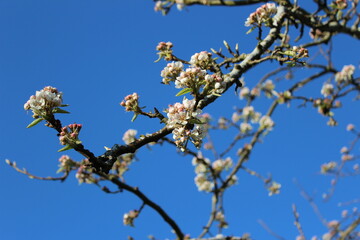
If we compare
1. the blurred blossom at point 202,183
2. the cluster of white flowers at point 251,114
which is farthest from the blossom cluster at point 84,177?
the cluster of white flowers at point 251,114

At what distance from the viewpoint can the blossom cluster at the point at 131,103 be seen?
70.6 inches

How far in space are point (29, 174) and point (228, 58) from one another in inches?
104

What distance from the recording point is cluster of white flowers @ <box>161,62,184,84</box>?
1902mm

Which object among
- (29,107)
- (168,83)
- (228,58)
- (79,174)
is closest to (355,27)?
(228,58)

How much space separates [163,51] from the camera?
7.97 feet

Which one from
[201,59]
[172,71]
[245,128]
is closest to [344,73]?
[245,128]

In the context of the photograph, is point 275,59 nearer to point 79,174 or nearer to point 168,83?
point 168,83

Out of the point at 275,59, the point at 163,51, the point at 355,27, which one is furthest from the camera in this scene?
the point at 355,27

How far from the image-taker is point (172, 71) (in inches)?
75.0

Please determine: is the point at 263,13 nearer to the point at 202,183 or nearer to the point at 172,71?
the point at 172,71

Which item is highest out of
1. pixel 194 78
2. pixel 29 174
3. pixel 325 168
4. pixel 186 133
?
pixel 325 168

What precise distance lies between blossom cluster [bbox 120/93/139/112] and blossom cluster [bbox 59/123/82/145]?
0.40 metres

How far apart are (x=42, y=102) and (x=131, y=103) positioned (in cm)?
50

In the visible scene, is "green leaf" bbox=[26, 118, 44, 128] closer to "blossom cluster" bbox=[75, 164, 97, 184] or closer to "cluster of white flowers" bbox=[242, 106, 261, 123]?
"blossom cluster" bbox=[75, 164, 97, 184]
